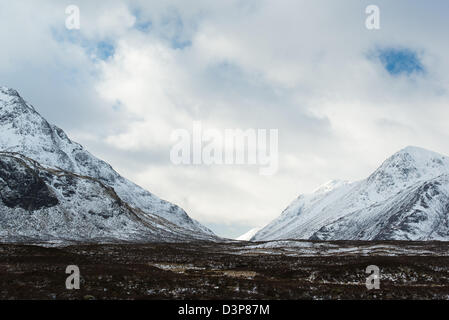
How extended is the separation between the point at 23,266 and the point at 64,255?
31.1ft

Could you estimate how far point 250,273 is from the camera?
46156mm

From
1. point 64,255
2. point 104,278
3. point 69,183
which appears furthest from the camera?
point 69,183

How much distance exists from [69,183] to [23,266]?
476 feet
